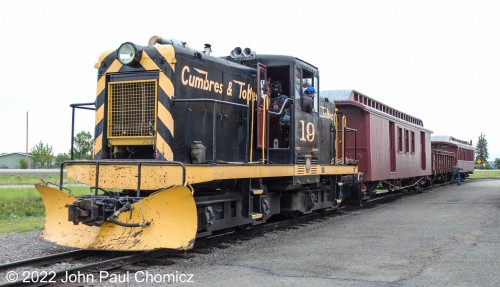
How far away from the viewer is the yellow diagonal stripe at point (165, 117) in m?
6.66

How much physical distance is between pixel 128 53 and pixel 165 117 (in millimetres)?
1084

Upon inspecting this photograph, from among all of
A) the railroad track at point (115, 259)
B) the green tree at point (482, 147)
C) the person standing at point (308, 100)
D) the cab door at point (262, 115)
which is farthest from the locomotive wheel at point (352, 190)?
the green tree at point (482, 147)

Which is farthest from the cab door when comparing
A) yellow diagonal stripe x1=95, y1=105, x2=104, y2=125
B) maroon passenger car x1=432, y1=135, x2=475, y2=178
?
maroon passenger car x1=432, y1=135, x2=475, y2=178

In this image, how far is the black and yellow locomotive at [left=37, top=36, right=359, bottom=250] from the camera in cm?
598

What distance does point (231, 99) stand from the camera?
8.16 meters

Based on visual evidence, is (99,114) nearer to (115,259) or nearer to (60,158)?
(115,259)

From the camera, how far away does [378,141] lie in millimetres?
16234

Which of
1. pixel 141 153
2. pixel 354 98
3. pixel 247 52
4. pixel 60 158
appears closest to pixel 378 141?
pixel 354 98

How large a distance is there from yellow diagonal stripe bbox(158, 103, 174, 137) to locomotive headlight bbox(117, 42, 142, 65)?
767 mm

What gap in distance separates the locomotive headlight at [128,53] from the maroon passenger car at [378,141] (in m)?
7.07

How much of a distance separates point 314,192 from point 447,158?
22.7 metres

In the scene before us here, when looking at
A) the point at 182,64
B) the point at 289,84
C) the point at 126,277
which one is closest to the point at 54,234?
the point at 126,277

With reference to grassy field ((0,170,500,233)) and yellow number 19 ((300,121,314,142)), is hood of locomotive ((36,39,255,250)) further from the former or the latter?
grassy field ((0,170,500,233))

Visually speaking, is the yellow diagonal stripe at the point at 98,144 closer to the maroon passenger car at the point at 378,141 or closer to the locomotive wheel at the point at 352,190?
the maroon passenger car at the point at 378,141
